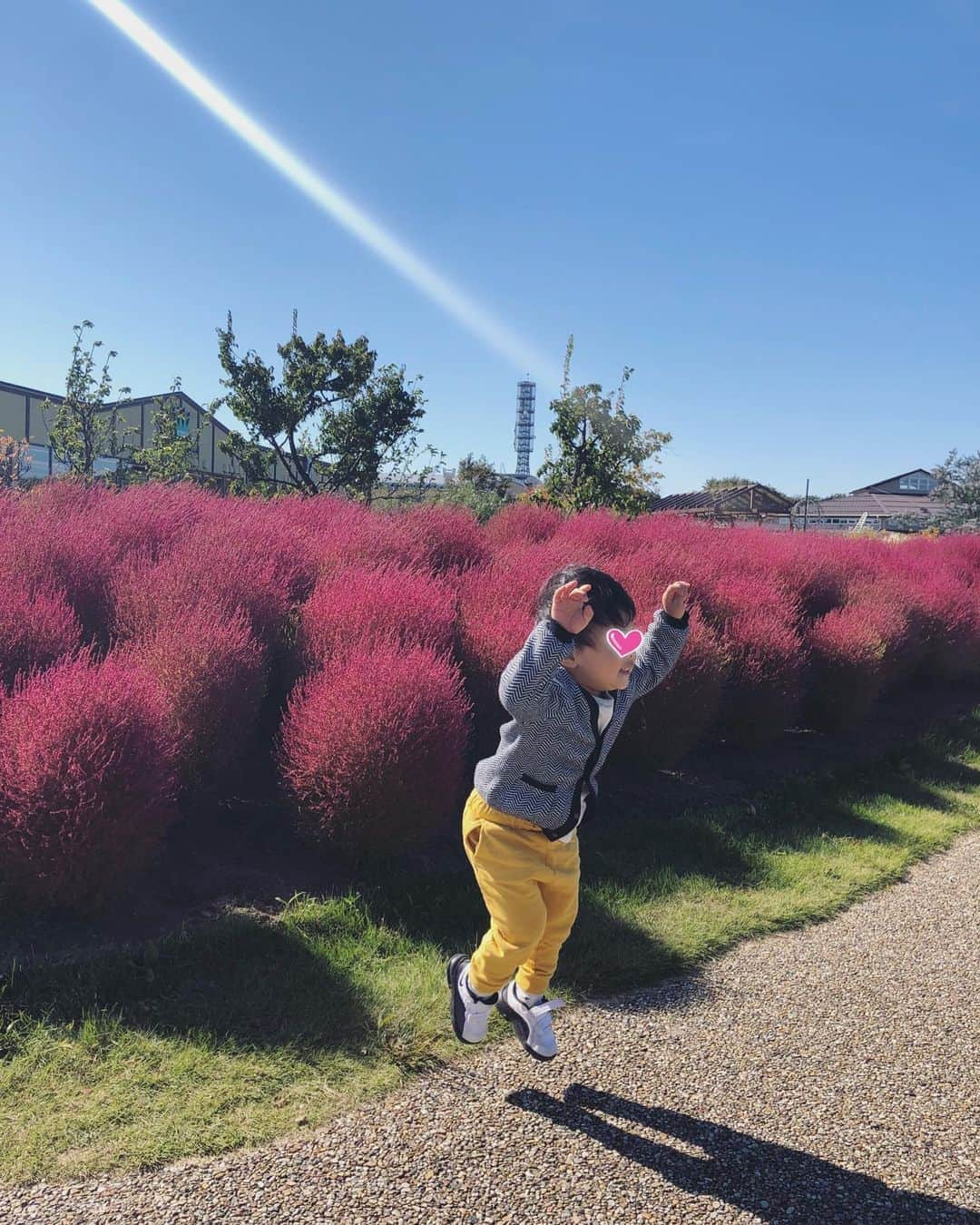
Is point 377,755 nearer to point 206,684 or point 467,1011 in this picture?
point 206,684

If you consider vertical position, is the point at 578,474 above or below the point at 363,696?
above

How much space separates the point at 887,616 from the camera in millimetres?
8242

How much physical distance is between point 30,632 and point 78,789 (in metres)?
1.37

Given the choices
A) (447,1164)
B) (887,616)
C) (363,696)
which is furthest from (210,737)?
(887,616)

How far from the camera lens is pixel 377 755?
13.4ft

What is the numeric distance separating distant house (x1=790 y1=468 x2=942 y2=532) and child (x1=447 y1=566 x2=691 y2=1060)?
4054 centimetres

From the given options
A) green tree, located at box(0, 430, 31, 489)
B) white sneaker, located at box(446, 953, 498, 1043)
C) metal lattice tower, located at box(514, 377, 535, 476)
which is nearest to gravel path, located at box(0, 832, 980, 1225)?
white sneaker, located at box(446, 953, 498, 1043)

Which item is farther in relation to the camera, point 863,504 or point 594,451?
point 863,504

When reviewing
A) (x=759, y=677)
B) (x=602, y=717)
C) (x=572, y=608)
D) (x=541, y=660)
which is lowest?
(x=759, y=677)

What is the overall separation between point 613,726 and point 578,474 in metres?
12.7

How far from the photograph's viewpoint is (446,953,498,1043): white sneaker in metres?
2.94

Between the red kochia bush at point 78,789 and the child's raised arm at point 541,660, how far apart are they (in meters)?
1.76

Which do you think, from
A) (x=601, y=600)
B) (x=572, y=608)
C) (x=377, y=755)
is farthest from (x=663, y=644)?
(x=377, y=755)

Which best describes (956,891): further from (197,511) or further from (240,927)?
(197,511)
